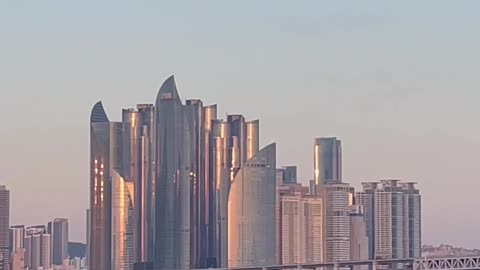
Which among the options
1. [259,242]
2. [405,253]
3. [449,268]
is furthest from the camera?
[405,253]

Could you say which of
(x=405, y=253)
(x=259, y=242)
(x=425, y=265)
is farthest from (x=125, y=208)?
(x=425, y=265)

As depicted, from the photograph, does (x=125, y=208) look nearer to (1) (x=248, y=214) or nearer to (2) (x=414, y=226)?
(1) (x=248, y=214)

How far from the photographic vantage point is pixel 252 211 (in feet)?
538

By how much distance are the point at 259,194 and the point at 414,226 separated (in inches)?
915

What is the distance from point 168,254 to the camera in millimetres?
158375

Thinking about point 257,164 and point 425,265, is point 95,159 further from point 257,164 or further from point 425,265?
point 425,265

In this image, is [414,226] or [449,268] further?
[414,226]

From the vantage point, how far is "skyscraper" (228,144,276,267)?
15950cm

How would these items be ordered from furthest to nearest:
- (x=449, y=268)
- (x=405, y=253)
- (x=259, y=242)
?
(x=405, y=253) → (x=259, y=242) → (x=449, y=268)

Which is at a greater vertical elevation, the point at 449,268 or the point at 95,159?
the point at 95,159

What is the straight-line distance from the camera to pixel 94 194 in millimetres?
167125

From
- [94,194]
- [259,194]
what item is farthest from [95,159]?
[259,194]

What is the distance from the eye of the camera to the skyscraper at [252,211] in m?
160

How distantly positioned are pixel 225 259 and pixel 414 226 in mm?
29056
